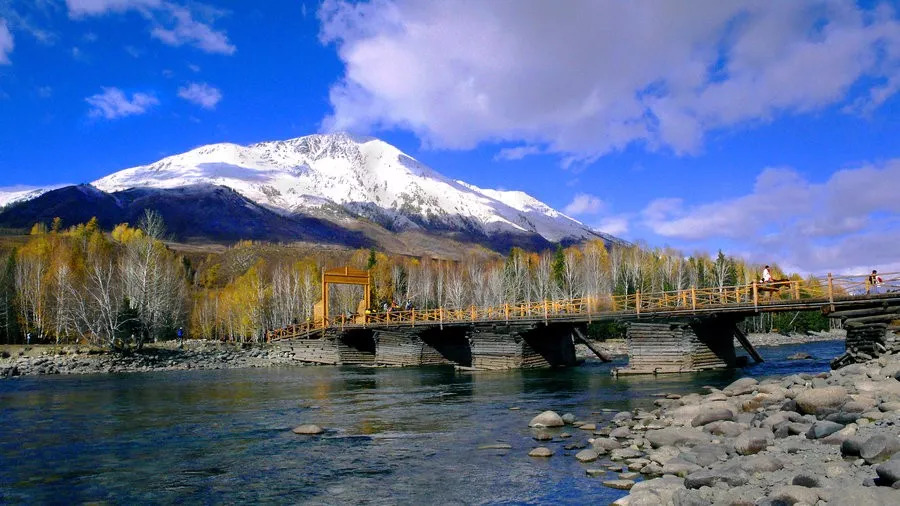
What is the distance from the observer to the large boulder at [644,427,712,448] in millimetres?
14727

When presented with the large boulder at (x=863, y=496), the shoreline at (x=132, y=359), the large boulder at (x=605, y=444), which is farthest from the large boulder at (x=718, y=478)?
the shoreline at (x=132, y=359)

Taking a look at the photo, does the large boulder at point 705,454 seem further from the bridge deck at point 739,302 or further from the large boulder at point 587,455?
the bridge deck at point 739,302

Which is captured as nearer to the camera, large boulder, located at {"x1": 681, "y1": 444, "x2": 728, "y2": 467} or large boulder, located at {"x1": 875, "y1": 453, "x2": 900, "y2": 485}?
large boulder, located at {"x1": 875, "y1": 453, "x2": 900, "y2": 485}

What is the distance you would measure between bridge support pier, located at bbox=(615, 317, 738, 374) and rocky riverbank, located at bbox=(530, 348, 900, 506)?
14.2 metres

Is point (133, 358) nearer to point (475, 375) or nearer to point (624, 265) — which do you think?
point (475, 375)

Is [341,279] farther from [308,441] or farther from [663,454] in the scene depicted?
[663,454]

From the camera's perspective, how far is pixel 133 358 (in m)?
55.4

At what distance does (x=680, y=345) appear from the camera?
35.4 m

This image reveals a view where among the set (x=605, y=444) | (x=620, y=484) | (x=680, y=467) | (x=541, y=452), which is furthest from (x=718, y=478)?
(x=541, y=452)

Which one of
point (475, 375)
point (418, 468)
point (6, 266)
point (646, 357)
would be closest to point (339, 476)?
point (418, 468)

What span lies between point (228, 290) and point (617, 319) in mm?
88810

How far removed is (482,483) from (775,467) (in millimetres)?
5889

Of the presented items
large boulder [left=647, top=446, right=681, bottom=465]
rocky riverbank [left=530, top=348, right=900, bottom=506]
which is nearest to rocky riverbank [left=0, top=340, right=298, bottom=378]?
rocky riverbank [left=530, top=348, right=900, bottom=506]

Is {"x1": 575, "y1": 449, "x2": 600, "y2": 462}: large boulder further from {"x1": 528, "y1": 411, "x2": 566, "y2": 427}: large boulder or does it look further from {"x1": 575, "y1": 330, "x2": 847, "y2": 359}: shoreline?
{"x1": 575, "y1": 330, "x2": 847, "y2": 359}: shoreline
